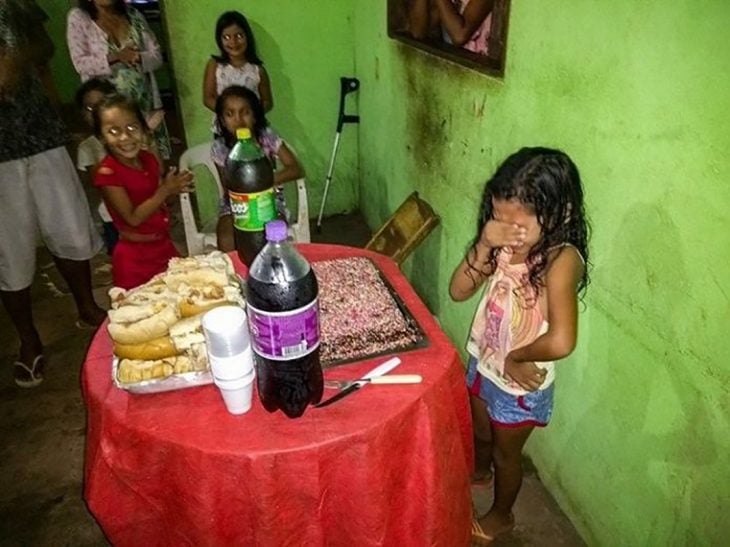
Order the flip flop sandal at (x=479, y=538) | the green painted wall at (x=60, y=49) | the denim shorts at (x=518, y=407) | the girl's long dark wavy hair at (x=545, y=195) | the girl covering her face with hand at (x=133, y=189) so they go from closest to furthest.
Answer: the girl's long dark wavy hair at (x=545, y=195), the denim shorts at (x=518, y=407), the flip flop sandal at (x=479, y=538), the girl covering her face with hand at (x=133, y=189), the green painted wall at (x=60, y=49)

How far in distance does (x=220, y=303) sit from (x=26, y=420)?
2078mm

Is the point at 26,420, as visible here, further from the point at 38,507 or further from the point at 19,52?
the point at 19,52

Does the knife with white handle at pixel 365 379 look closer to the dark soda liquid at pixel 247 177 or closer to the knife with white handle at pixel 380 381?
the knife with white handle at pixel 380 381

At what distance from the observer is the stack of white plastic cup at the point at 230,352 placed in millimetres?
1350

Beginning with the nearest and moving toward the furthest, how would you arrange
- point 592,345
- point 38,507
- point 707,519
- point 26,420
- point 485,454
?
point 707,519 < point 592,345 < point 38,507 < point 485,454 < point 26,420

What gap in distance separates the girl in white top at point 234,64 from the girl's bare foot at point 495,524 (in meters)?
3.15

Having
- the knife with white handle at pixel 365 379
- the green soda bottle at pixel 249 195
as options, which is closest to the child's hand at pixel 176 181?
the green soda bottle at pixel 249 195

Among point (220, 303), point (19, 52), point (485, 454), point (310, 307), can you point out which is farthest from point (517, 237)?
point (19, 52)

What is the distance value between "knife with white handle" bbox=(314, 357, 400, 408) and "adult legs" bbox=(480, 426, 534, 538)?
68 centimetres

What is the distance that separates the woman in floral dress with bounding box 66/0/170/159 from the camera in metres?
3.79

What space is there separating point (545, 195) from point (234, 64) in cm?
317

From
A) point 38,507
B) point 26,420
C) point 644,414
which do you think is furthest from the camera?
point 26,420

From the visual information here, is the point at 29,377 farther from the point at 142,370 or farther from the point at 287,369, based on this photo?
the point at 287,369

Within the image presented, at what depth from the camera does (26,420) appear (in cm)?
298
